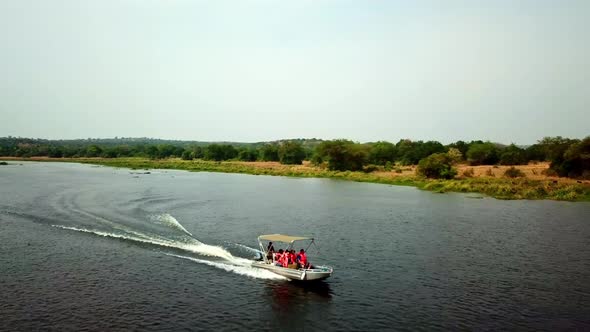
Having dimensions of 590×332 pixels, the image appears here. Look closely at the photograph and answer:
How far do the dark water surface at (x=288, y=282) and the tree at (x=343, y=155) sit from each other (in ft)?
226

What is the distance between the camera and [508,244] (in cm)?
4853

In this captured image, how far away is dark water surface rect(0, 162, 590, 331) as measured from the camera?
2894 centimetres

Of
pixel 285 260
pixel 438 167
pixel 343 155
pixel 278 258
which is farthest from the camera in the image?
pixel 343 155

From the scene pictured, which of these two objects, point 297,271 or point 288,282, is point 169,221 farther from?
point 297,271

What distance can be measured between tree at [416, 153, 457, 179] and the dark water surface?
35344 millimetres

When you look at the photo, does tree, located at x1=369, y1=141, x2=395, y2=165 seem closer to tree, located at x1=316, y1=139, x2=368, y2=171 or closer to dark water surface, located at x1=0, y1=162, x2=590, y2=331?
tree, located at x1=316, y1=139, x2=368, y2=171

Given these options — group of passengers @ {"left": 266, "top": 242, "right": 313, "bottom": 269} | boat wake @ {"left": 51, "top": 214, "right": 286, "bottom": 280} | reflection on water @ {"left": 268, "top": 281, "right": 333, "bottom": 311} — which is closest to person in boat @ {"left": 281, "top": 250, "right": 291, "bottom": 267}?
group of passengers @ {"left": 266, "top": 242, "right": 313, "bottom": 269}

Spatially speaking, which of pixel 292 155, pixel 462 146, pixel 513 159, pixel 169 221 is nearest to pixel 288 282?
pixel 169 221

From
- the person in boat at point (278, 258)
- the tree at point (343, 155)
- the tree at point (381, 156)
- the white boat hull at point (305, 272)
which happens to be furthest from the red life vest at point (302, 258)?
the tree at point (381, 156)

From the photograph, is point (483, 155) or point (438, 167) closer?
point (438, 167)

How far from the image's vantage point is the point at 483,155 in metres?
152

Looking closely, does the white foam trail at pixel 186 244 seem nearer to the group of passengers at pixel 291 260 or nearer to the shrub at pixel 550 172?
the group of passengers at pixel 291 260

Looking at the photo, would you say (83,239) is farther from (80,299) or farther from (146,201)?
(146,201)

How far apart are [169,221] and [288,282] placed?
28419 millimetres
